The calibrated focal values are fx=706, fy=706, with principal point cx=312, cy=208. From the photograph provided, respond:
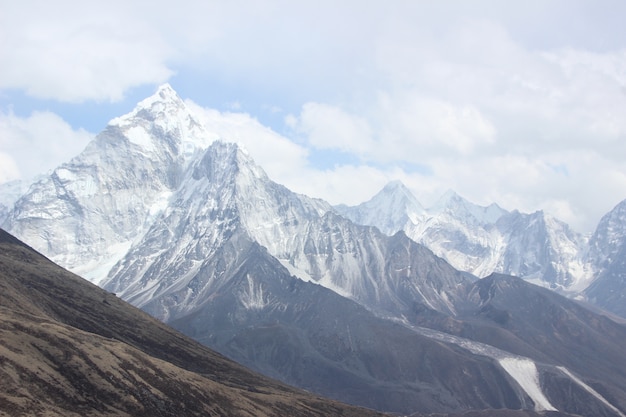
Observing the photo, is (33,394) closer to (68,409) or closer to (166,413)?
(68,409)

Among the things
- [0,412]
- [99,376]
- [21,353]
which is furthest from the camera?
[99,376]

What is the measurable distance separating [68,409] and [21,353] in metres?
22.4

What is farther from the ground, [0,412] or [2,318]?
[2,318]

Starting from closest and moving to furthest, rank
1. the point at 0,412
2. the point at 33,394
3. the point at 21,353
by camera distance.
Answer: the point at 0,412 → the point at 33,394 → the point at 21,353

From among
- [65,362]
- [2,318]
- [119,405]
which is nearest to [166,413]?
[119,405]

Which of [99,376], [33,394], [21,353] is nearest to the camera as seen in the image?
[33,394]

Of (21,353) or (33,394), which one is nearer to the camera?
(33,394)

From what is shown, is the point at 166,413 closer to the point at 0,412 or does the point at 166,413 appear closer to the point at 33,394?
the point at 33,394

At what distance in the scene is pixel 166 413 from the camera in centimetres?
19962

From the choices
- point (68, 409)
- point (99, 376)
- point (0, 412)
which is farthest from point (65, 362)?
point (0, 412)

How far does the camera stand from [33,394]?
555ft

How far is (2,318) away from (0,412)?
174 feet

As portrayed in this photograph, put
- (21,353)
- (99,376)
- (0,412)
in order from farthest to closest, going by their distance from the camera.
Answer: (99,376), (21,353), (0,412)

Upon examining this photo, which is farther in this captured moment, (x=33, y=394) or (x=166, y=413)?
(x=166, y=413)
